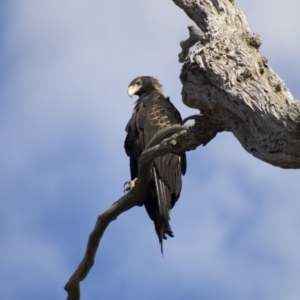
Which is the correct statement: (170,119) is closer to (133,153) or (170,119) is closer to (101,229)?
(133,153)

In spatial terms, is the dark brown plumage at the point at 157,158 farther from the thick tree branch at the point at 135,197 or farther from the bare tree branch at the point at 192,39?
the bare tree branch at the point at 192,39

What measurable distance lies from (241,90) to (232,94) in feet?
0.17

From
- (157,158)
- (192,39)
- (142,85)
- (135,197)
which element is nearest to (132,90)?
(142,85)

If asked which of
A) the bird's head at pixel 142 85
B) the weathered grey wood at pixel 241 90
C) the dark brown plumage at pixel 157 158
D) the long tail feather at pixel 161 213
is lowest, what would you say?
the weathered grey wood at pixel 241 90

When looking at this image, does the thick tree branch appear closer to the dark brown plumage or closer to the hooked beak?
the dark brown plumage

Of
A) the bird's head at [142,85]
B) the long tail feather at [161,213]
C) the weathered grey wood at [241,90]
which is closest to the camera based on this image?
the weathered grey wood at [241,90]

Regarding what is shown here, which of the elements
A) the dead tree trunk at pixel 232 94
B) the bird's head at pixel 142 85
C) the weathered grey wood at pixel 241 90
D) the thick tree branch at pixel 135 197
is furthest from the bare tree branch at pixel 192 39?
the bird's head at pixel 142 85

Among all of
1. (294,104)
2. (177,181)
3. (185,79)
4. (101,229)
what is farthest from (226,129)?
(177,181)

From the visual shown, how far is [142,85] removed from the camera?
29.6ft

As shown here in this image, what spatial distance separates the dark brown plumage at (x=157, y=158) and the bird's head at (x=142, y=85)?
0.20 m

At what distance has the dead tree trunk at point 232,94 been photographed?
3.88m

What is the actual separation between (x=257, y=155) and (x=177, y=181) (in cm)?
345

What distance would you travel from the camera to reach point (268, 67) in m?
4.39

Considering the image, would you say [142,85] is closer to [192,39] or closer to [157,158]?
[157,158]
